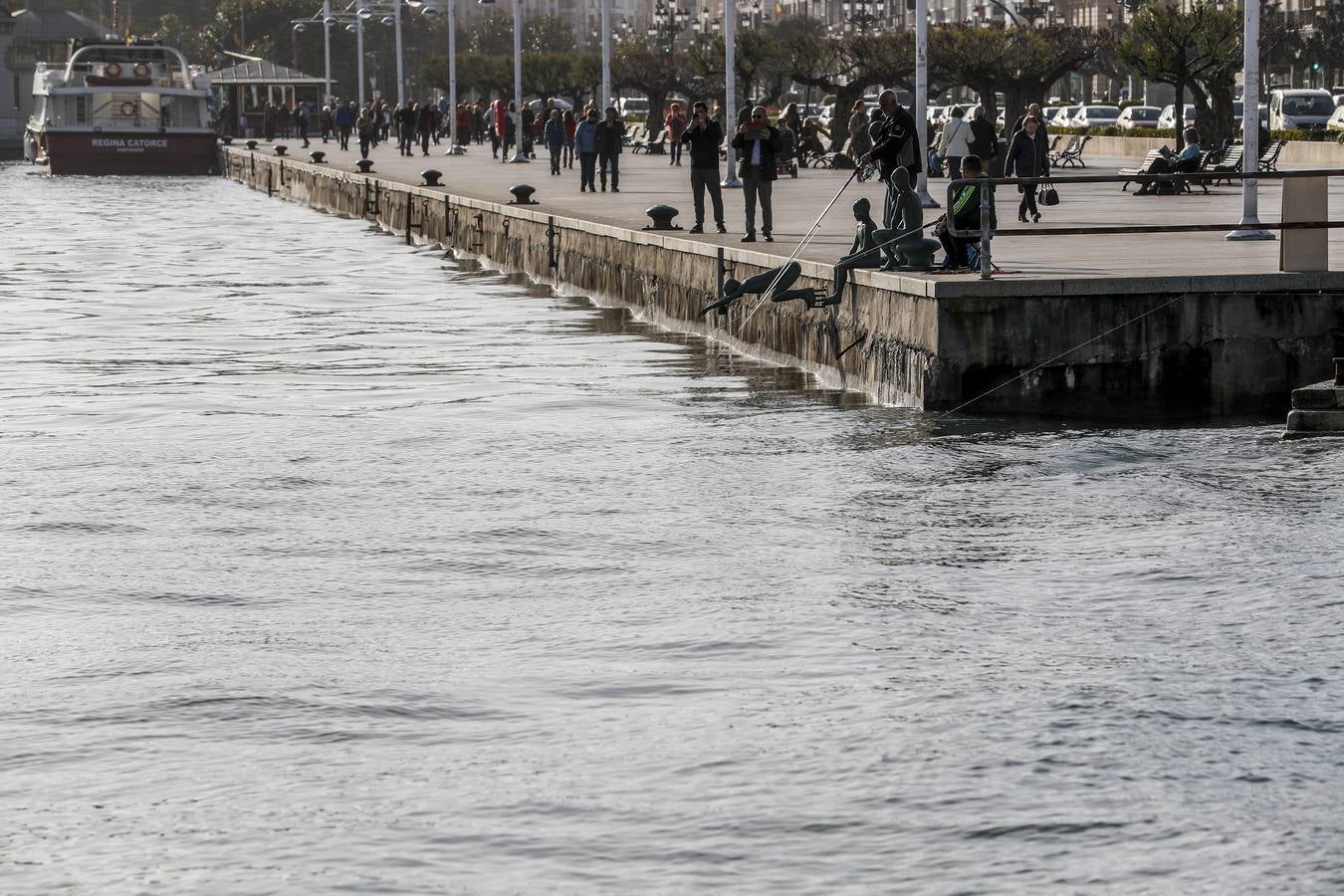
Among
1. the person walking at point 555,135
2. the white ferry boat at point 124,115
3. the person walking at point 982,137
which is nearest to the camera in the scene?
the person walking at point 982,137

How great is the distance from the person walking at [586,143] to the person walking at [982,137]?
7.98 m

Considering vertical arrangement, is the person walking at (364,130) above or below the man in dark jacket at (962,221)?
above

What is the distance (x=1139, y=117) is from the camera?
62.8 meters

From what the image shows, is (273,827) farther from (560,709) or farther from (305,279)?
(305,279)

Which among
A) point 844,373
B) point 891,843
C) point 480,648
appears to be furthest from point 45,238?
point 891,843

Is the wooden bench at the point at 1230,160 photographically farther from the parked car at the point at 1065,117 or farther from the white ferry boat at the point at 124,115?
the white ferry boat at the point at 124,115

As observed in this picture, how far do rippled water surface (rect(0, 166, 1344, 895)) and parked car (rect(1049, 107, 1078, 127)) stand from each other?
4826cm

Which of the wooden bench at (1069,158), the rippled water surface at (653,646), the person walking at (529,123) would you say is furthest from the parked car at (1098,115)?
the rippled water surface at (653,646)

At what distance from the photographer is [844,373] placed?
1853cm

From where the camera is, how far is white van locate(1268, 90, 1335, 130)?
52.2m

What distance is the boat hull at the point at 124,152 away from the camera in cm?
6694

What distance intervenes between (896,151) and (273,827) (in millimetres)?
14052

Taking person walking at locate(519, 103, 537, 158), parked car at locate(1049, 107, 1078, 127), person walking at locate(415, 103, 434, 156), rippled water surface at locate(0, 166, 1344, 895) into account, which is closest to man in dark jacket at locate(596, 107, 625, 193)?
rippled water surface at locate(0, 166, 1344, 895)

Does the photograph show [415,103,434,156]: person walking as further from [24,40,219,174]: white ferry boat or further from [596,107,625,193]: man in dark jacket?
[596,107,625,193]: man in dark jacket
